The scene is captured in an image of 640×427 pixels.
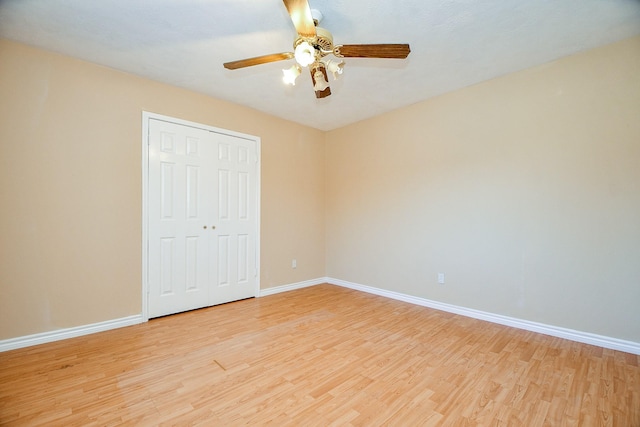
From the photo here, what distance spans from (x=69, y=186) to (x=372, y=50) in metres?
2.90

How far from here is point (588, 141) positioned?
2430 millimetres

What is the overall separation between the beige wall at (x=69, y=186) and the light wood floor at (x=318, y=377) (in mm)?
386

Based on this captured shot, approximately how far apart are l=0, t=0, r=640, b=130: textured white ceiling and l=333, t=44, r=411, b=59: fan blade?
0.37 m

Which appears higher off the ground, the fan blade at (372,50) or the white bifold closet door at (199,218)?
the fan blade at (372,50)

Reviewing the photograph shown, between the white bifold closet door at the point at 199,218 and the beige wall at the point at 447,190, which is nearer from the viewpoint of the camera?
the beige wall at the point at 447,190

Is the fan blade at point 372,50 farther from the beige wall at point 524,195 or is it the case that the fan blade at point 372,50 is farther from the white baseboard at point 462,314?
the white baseboard at point 462,314

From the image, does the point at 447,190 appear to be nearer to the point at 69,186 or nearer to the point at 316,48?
the point at 316,48

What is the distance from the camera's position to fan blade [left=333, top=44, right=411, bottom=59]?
174 cm

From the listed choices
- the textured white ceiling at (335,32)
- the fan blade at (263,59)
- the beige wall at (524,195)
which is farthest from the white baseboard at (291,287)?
the fan blade at (263,59)

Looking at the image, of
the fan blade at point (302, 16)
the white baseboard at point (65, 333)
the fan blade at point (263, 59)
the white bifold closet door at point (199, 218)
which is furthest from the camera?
the white bifold closet door at point (199, 218)

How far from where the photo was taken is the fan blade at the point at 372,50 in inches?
68.3

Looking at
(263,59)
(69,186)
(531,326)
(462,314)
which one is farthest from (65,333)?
(531,326)

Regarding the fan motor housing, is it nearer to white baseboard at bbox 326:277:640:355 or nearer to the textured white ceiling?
the textured white ceiling

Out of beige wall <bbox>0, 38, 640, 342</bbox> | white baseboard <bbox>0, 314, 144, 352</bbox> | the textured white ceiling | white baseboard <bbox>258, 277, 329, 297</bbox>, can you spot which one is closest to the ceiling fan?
the textured white ceiling
